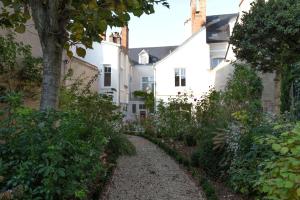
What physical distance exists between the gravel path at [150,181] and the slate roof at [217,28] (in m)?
19.1

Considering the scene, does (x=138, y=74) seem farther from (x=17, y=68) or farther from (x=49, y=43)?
(x=49, y=43)

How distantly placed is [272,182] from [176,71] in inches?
951

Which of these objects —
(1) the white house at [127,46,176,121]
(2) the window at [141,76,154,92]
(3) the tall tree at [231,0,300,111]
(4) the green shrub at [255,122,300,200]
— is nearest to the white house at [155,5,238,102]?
(1) the white house at [127,46,176,121]

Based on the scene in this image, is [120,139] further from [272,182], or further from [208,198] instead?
[272,182]

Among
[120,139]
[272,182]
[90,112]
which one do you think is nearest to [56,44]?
[272,182]

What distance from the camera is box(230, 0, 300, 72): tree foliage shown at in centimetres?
1229

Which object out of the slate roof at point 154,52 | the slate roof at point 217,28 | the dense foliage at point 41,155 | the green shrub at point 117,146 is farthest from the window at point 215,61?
the dense foliage at point 41,155

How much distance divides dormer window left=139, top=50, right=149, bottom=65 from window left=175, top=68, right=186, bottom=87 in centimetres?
948

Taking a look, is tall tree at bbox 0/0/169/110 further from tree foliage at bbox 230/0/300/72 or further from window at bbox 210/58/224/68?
window at bbox 210/58/224/68

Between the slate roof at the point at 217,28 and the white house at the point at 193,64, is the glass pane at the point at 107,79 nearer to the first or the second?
the white house at the point at 193,64

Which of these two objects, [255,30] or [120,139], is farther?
[255,30]

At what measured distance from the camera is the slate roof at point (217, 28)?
2680 centimetres

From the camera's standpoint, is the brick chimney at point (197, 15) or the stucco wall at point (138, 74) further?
the stucco wall at point (138, 74)

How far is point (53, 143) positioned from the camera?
142 inches
